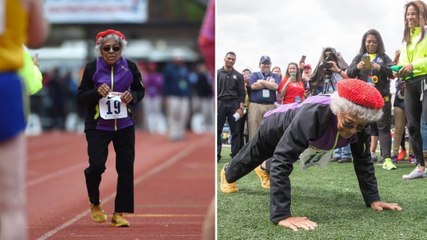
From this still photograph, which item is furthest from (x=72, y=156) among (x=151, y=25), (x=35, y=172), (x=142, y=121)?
(x=151, y=25)

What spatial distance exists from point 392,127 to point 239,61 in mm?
1090

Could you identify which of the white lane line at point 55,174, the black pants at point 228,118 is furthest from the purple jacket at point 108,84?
the white lane line at point 55,174

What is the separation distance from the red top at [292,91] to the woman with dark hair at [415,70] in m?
0.65

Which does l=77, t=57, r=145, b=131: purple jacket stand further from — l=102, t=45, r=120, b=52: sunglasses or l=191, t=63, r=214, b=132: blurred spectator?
l=191, t=63, r=214, b=132: blurred spectator

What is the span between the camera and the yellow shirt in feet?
12.3

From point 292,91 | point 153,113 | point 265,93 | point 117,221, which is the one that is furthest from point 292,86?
point 153,113

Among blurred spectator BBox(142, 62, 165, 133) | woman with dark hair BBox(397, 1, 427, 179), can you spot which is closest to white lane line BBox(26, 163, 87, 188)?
blurred spectator BBox(142, 62, 165, 133)

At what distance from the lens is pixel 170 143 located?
22188mm

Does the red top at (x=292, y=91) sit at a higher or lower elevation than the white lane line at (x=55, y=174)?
higher

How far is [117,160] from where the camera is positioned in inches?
267

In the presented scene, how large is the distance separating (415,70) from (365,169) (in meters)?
0.73

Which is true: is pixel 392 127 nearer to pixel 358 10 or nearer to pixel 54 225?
pixel 358 10

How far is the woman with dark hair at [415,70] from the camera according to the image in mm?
6125

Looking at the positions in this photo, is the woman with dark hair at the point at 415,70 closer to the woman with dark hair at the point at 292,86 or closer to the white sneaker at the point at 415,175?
the white sneaker at the point at 415,175
